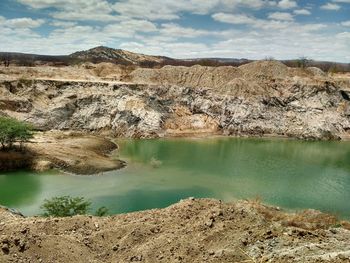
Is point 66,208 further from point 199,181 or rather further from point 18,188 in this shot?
point 199,181

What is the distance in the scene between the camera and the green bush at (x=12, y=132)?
40.7 m

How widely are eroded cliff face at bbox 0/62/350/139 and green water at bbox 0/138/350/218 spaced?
983 cm

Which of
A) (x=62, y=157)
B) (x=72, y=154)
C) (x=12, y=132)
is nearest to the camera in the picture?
(x=12, y=132)

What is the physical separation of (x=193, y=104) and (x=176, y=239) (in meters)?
52.6

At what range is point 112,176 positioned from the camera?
124ft

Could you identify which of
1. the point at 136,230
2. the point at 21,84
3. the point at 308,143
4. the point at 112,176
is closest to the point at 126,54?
the point at 21,84

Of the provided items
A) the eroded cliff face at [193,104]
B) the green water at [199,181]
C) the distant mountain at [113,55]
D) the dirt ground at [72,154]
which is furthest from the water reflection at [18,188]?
the distant mountain at [113,55]

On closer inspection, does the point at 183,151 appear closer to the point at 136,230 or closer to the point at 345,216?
the point at 345,216

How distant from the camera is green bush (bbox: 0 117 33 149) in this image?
133 feet

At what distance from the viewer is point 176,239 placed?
551 inches

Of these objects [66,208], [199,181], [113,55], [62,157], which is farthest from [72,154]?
[113,55]

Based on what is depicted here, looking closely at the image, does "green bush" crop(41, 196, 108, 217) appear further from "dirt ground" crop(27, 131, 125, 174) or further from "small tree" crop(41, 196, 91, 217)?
"dirt ground" crop(27, 131, 125, 174)

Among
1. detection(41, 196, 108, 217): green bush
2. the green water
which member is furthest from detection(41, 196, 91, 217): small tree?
the green water

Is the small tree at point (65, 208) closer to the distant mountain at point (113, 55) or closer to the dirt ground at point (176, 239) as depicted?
the dirt ground at point (176, 239)
